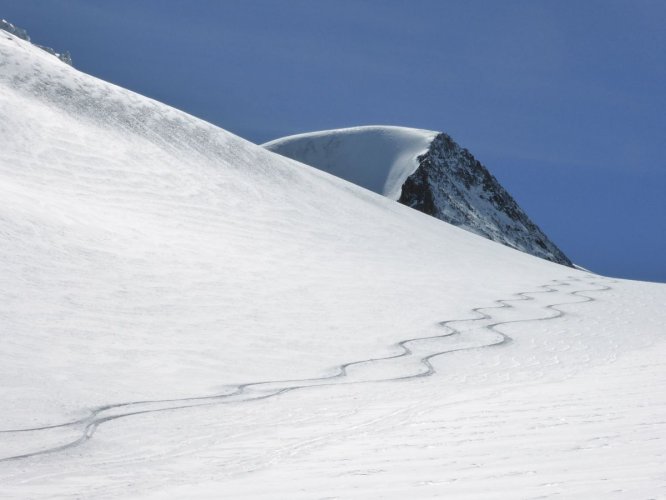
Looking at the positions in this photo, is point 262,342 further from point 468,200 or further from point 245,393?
point 468,200

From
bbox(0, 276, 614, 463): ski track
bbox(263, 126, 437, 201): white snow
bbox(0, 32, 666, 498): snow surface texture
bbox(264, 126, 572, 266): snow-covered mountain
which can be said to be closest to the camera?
bbox(0, 32, 666, 498): snow surface texture

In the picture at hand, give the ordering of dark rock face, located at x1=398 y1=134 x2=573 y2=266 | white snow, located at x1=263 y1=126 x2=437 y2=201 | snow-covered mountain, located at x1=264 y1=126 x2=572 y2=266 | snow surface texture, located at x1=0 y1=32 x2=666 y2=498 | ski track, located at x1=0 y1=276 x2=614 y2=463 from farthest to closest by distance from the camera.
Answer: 1. dark rock face, located at x1=398 y1=134 x2=573 y2=266
2. snow-covered mountain, located at x1=264 y1=126 x2=572 y2=266
3. white snow, located at x1=263 y1=126 x2=437 y2=201
4. ski track, located at x1=0 y1=276 x2=614 y2=463
5. snow surface texture, located at x1=0 y1=32 x2=666 y2=498

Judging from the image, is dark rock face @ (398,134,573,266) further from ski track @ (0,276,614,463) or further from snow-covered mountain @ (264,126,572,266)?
ski track @ (0,276,614,463)

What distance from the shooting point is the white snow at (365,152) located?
270 ft

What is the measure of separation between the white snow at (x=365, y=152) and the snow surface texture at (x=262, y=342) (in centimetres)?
6283

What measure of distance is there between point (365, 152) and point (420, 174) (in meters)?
5.94

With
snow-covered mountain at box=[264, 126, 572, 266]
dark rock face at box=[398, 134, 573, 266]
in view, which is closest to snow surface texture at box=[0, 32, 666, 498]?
snow-covered mountain at box=[264, 126, 572, 266]

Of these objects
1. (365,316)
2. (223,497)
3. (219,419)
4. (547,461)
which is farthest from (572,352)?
(223,497)

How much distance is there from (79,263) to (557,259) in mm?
A: 82370

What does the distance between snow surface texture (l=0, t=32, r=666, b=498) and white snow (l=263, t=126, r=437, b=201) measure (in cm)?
6283

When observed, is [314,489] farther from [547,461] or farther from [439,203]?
[439,203]

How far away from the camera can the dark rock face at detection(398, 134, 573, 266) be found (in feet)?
274

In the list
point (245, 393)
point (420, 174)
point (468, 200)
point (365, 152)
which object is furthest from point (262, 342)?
point (468, 200)

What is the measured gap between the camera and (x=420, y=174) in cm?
8350
